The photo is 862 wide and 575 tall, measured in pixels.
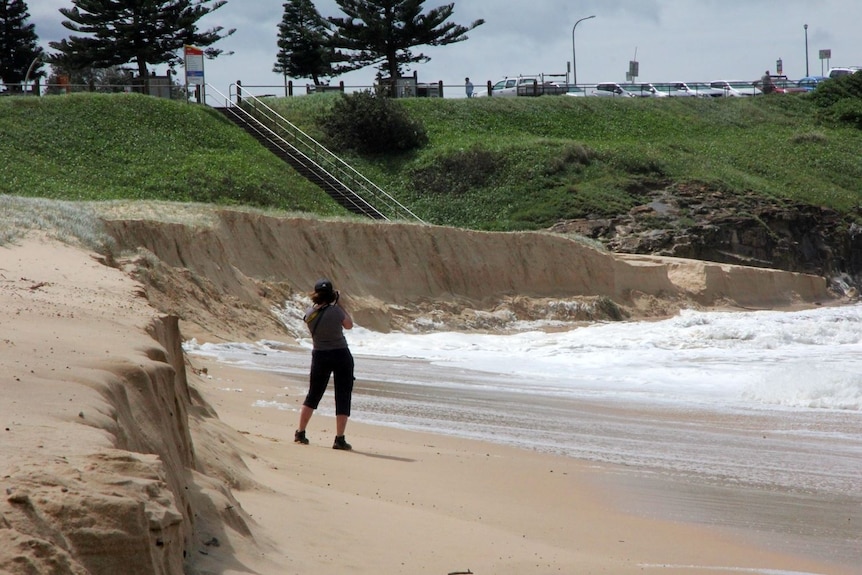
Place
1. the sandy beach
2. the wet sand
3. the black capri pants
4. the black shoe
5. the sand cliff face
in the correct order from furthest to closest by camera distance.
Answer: the sand cliff face, the black capri pants, the black shoe, the wet sand, the sandy beach

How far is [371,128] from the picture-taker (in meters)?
45.8

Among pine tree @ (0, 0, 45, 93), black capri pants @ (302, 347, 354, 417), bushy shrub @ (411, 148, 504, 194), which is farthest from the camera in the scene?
pine tree @ (0, 0, 45, 93)

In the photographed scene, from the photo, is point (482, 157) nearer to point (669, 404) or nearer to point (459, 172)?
point (459, 172)

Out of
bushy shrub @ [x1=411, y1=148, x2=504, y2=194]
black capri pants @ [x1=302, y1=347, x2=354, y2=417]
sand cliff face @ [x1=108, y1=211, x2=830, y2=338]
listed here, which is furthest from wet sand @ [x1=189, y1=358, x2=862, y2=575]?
bushy shrub @ [x1=411, y1=148, x2=504, y2=194]

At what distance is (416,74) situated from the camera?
56219 mm

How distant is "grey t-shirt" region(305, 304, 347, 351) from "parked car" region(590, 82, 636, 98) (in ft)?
169

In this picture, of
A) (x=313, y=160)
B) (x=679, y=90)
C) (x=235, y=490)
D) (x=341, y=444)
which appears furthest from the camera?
(x=679, y=90)

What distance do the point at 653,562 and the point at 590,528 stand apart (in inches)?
32.1

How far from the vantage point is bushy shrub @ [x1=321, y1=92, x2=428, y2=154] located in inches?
1797

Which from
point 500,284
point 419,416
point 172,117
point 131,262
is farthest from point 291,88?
point 419,416

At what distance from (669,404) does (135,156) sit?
90.7 feet

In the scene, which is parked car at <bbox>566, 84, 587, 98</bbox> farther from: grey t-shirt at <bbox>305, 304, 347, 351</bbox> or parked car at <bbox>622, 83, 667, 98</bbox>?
grey t-shirt at <bbox>305, 304, 347, 351</bbox>

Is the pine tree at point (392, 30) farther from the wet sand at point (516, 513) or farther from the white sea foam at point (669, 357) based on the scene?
the wet sand at point (516, 513)

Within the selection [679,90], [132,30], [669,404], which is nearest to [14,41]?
[132,30]
